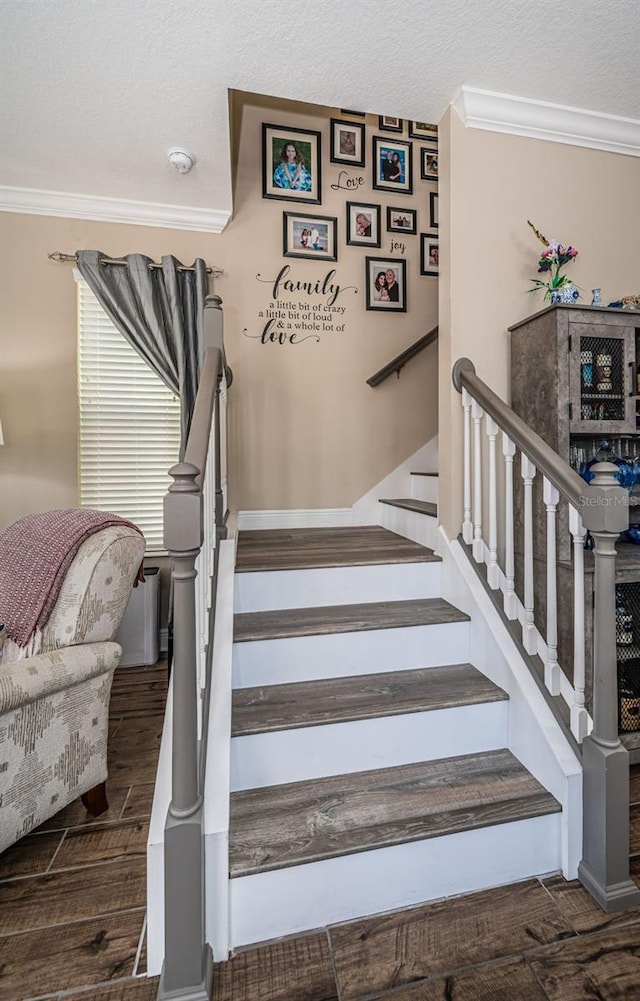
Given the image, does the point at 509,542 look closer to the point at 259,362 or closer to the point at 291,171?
the point at 259,362

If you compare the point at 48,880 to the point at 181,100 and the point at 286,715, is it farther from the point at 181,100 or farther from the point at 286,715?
the point at 181,100

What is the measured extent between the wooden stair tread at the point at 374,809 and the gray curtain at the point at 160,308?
201cm

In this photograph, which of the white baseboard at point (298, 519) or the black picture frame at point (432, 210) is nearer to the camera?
the white baseboard at point (298, 519)

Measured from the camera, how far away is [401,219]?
11.1 ft

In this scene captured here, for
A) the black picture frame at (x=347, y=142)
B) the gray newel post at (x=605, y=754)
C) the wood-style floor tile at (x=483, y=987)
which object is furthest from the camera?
the black picture frame at (x=347, y=142)

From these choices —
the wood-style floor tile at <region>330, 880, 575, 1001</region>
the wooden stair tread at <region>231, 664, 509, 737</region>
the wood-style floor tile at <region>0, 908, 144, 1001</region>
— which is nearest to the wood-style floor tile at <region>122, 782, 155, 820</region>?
the wood-style floor tile at <region>0, 908, 144, 1001</region>

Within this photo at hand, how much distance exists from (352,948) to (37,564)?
1517mm

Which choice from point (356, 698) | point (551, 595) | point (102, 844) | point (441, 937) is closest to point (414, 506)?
point (551, 595)

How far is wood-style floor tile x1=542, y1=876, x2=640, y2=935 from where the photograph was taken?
1294 millimetres

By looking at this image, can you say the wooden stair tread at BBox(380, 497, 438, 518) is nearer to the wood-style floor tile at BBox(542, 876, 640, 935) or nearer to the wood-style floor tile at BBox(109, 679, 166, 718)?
the wood-style floor tile at BBox(542, 876, 640, 935)

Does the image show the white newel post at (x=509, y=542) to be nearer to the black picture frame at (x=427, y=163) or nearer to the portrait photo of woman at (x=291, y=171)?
the portrait photo of woman at (x=291, y=171)

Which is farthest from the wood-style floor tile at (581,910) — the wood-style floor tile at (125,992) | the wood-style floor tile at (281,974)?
the wood-style floor tile at (125,992)

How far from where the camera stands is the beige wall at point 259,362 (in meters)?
2.94

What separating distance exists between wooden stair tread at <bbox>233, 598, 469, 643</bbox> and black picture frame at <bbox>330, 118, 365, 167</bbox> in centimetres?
287
